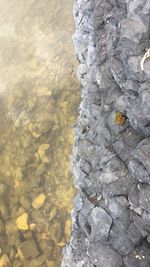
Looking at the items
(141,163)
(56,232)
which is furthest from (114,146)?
(56,232)

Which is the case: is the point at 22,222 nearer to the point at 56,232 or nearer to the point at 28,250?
the point at 28,250

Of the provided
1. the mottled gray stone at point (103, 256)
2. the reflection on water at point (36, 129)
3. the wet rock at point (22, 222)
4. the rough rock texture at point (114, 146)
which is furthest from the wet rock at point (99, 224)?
the wet rock at point (22, 222)

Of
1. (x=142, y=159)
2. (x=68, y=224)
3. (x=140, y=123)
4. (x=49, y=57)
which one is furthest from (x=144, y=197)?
(x=49, y=57)

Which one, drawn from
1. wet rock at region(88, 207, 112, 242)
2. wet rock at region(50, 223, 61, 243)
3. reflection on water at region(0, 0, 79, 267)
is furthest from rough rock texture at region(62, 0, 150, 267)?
reflection on water at region(0, 0, 79, 267)

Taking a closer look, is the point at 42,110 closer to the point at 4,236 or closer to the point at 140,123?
the point at 4,236

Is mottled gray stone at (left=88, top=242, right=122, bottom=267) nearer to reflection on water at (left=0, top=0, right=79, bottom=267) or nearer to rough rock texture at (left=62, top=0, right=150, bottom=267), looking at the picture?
rough rock texture at (left=62, top=0, right=150, bottom=267)

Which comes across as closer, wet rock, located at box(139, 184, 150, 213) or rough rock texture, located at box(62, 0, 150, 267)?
wet rock, located at box(139, 184, 150, 213)
